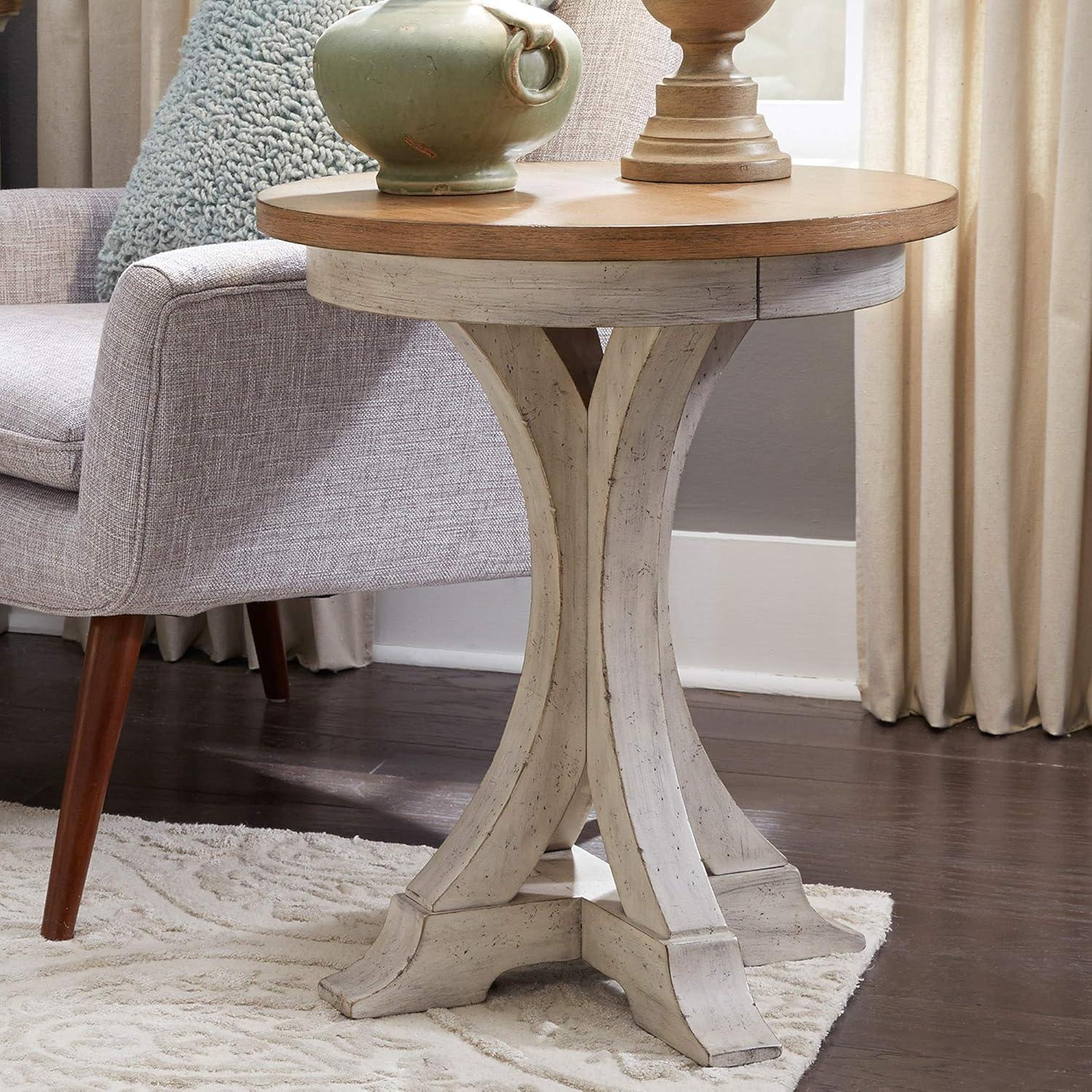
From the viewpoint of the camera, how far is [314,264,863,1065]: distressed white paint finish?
1.29m

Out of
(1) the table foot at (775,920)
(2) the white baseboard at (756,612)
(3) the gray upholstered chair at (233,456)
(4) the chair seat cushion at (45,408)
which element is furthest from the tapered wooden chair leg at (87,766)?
(2) the white baseboard at (756,612)

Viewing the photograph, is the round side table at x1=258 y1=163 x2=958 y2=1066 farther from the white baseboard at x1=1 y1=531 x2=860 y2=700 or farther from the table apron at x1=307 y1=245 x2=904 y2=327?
the white baseboard at x1=1 y1=531 x2=860 y2=700

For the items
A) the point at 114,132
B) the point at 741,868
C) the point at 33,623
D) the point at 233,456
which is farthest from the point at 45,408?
the point at 33,623

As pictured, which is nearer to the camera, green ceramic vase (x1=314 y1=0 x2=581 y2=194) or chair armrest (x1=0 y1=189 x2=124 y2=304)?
green ceramic vase (x1=314 y1=0 x2=581 y2=194)

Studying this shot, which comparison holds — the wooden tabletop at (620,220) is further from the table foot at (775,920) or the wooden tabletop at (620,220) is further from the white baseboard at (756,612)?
the white baseboard at (756,612)

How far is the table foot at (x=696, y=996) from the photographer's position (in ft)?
4.24

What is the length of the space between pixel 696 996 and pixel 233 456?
64 centimetres

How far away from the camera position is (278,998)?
54.8 inches

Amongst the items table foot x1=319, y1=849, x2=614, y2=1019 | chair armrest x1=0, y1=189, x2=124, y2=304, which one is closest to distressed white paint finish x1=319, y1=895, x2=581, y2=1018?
table foot x1=319, y1=849, x2=614, y2=1019

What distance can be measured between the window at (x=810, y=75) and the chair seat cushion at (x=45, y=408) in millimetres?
1049

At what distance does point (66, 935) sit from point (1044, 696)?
1.20 meters

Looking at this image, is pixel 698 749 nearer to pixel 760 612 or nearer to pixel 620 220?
pixel 620 220

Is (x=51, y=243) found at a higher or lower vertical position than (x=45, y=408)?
higher

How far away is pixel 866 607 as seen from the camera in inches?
83.4
